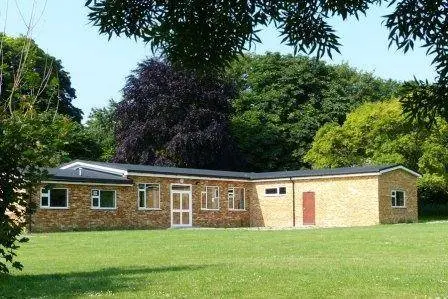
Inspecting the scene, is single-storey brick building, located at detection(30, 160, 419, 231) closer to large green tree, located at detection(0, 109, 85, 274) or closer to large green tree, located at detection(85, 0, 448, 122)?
large green tree, located at detection(0, 109, 85, 274)

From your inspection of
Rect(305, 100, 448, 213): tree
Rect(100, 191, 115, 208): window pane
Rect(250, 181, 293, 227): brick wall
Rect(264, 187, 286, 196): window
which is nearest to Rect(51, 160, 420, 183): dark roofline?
Rect(250, 181, 293, 227): brick wall

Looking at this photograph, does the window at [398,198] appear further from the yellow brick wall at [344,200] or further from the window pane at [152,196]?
the window pane at [152,196]

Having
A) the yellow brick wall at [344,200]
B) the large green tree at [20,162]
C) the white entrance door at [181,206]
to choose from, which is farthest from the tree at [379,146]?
the large green tree at [20,162]

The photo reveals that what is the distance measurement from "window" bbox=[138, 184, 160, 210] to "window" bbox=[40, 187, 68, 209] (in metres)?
4.40

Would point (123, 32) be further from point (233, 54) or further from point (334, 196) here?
point (334, 196)

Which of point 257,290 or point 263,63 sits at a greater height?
point 263,63

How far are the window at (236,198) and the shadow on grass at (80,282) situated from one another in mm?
29334

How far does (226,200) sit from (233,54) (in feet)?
123

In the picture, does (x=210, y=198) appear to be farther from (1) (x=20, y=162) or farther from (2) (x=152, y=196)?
(1) (x=20, y=162)

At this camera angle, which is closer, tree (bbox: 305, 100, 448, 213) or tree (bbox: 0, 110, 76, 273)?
tree (bbox: 0, 110, 76, 273)

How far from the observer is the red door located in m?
40.4

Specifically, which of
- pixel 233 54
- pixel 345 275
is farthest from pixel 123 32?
pixel 345 275

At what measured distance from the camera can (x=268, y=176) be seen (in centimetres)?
4288

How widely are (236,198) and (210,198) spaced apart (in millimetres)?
2188
